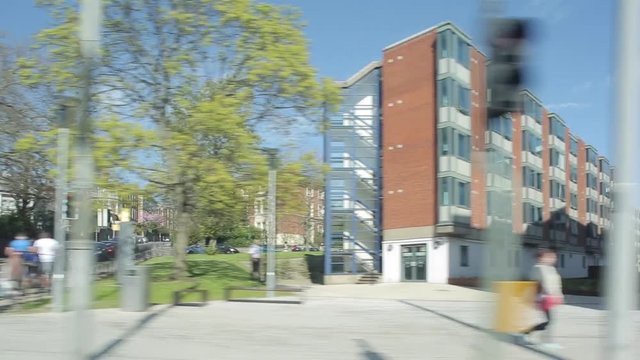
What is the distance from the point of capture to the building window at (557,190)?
56688mm

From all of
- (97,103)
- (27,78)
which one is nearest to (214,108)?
(97,103)

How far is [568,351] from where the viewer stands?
10.5 meters

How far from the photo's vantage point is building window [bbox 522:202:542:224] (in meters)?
49.2

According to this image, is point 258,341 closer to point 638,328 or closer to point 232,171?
point 638,328

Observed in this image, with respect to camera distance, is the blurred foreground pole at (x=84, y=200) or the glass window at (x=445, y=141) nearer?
the blurred foreground pole at (x=84, y=200)

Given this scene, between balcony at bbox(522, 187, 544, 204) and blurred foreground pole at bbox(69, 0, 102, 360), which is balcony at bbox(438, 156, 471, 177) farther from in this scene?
blurred foreground pole at bbox(69, 0, 102, 360)

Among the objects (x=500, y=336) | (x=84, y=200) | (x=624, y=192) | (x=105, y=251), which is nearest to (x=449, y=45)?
(x=105, y=251)

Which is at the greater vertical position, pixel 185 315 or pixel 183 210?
pixel 183 210

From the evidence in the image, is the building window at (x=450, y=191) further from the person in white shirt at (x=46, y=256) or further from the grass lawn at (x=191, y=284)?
the person in white shirt at (x=46, y=256)

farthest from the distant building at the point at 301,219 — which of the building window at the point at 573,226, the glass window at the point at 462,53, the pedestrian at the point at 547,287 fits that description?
the building window at the point at 573,226

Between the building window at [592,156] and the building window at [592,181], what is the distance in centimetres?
169

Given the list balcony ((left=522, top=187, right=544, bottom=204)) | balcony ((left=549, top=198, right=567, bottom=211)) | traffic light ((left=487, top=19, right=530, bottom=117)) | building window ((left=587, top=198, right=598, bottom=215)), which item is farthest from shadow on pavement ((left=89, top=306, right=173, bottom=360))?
building window ((left=587, top=198, right=598, bottom=215))

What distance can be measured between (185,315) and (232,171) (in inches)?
293

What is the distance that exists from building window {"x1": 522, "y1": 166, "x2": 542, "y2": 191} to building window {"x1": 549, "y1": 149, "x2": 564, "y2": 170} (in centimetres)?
500
